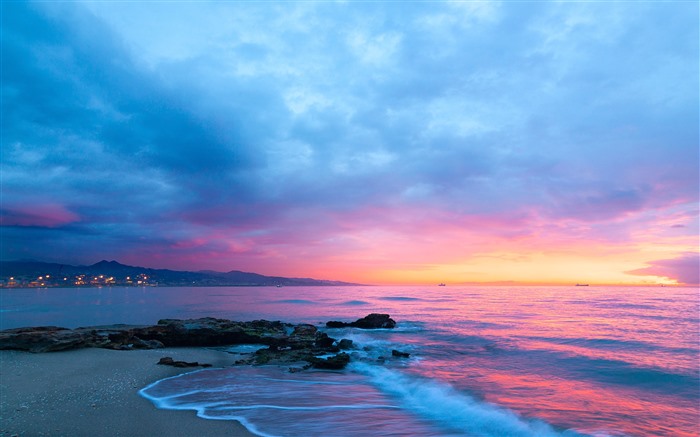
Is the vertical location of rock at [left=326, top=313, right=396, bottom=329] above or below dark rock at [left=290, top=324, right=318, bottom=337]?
below

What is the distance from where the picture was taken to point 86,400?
10.0 meters

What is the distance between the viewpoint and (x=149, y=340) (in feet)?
72.3

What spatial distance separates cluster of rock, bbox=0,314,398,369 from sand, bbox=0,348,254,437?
1.12 metres

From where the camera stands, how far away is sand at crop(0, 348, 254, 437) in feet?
26.3

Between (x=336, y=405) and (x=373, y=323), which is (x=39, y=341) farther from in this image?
(x=373, y=323)

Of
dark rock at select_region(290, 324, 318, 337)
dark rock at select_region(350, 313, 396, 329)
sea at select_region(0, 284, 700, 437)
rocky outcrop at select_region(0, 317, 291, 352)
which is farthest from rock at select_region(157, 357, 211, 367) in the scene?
dark rock at select_region(350, 313, 396, 329)

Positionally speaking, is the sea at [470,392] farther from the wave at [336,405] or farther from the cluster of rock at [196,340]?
the cluster of rock at [196,340]

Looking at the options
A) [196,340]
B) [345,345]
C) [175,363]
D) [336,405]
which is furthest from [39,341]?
[336,405]

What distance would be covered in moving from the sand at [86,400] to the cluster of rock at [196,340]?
1.12 m

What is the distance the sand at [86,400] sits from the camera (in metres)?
8.02

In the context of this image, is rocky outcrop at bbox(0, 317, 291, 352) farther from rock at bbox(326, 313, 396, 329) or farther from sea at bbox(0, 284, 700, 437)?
rock at bbox(326, 313, 396, 329)

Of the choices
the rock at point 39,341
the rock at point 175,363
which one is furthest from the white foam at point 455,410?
the rock at point 39,341

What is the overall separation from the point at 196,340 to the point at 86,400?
13.9m

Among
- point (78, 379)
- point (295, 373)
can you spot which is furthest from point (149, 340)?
point (295, 373)
